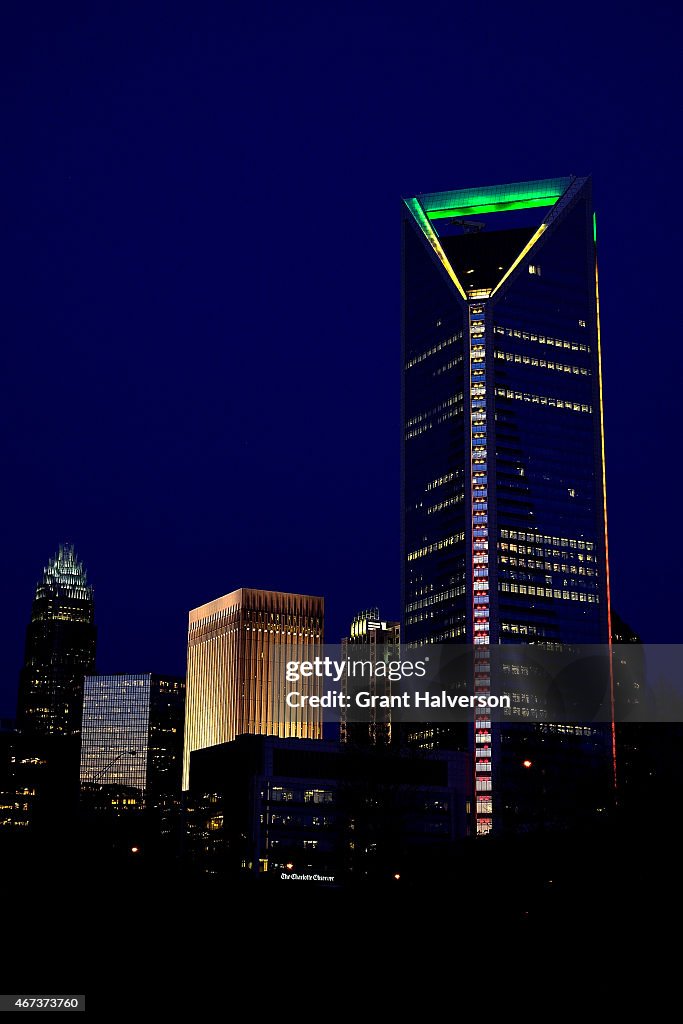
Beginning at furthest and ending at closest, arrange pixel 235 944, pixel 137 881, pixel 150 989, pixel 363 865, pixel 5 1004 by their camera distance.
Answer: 1. pixel 363 865
2. pixel 137 881
3. pixel 235 944
4. pixel 150 989
5. pixel 5 1004

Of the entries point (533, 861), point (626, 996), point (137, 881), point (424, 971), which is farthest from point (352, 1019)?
point (533, 861)

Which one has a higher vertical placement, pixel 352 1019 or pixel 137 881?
pixel 137 881

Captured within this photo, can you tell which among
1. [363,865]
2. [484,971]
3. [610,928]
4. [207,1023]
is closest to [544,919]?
[610,928]

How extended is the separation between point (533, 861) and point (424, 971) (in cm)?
2541

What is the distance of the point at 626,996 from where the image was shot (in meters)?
37.4

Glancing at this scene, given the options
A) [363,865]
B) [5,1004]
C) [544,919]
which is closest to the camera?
[5,1004]

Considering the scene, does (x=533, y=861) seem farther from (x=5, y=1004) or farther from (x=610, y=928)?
(x=5, y=1004)

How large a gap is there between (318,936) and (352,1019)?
19.7 feet

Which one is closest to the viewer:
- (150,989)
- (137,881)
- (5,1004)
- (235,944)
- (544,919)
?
(5,1004)

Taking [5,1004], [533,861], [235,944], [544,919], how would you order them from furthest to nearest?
[533,861]
[544,919]
[235,944]
[5,1004]

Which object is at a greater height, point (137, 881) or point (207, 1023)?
point (137, 881)

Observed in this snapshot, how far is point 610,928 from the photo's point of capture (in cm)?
4344

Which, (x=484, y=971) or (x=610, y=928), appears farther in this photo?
(x=610, y=928)

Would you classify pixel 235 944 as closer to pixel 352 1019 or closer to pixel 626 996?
pixel 352 1019
